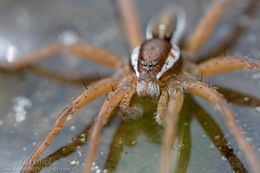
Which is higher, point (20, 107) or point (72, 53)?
point (72, 53)

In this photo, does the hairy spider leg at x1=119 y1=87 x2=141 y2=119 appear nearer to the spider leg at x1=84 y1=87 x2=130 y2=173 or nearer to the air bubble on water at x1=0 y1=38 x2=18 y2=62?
the spider leg at x1=84 y1=87 x2=130 y2=173

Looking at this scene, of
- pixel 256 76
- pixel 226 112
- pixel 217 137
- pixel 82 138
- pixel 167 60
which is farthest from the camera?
pixel 256 76

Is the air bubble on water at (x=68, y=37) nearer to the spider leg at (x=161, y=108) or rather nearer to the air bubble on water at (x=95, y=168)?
the spider leg at (x=161, y=108)

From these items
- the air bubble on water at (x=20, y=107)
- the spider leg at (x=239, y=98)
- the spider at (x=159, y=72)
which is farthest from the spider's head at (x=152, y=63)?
the air bubble on water at (x=20, y=107)

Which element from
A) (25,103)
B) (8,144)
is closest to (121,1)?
(25,103)

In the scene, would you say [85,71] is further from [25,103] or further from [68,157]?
[68,157]

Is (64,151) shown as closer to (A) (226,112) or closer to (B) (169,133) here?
(B) (169,133)

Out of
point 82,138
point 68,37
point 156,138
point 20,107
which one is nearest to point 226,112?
point 156,138
